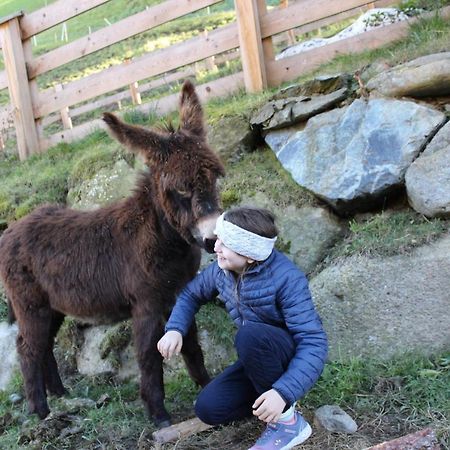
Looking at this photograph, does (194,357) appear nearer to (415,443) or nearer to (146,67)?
(415,443)

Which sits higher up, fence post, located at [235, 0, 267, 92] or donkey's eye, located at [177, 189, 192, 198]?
fence post, located at [235, 0, 267, 92]

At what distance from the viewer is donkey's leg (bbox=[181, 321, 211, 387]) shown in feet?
14.9

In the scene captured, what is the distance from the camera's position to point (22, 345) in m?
4.95

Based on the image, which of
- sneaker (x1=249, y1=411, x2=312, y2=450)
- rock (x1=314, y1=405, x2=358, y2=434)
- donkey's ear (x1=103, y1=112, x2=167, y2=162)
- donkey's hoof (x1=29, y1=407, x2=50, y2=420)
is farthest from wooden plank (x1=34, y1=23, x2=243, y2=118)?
sneaker (x1=249, y1=411, x2=312, y2=450)

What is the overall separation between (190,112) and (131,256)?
1198 millimetres

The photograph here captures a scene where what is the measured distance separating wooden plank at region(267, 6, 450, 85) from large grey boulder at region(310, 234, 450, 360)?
321 centimetres

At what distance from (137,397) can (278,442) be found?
183cm

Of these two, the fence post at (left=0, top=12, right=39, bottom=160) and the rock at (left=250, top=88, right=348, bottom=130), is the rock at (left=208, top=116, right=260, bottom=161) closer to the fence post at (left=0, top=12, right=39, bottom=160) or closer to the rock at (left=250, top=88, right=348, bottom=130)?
the rock at (left=250, top=88, right=348, bottom=130)

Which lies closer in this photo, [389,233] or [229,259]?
[229,259]

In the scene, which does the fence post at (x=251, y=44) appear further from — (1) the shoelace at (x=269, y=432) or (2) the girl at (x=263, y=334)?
(1) the shoelace at (x=269, y=432)

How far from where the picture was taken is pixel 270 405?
308cm

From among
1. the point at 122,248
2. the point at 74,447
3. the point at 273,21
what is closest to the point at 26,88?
the point at 273,21

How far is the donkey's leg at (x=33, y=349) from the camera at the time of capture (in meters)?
4.83

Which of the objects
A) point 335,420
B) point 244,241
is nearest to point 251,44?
point 244,241
